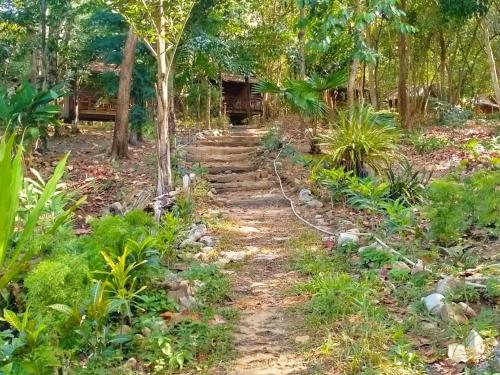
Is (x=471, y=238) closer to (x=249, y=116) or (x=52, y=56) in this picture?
(x=52, y=56)

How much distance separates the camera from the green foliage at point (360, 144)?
665 centimetres

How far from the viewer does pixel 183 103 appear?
1678 cm

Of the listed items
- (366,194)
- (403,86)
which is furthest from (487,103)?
(366,194)

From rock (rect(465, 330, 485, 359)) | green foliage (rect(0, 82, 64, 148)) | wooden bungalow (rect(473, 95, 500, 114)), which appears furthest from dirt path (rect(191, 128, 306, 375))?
wooden bungalow (rect(473, 95, 500, 114))

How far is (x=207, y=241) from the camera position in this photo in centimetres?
491

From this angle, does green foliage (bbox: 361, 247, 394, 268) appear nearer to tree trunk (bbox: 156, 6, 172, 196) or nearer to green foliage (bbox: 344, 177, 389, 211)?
green foliage (bbox: 344, 177, 389, 211)

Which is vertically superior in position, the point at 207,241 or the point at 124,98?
the point at 124,98

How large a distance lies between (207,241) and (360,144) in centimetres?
270

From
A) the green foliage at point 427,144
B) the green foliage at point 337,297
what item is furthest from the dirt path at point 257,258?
the green foliage at point 427,144

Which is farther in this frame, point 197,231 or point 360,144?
point 360,144

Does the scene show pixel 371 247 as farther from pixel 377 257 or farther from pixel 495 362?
pixel 495 362

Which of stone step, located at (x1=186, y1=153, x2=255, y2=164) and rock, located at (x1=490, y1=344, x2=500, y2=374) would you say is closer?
rock, located at (x1=490, y1=344, x2=500, y2=374)

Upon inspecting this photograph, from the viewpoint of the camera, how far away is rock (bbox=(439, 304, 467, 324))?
281cm

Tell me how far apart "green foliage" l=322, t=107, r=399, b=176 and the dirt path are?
38.6 inches
